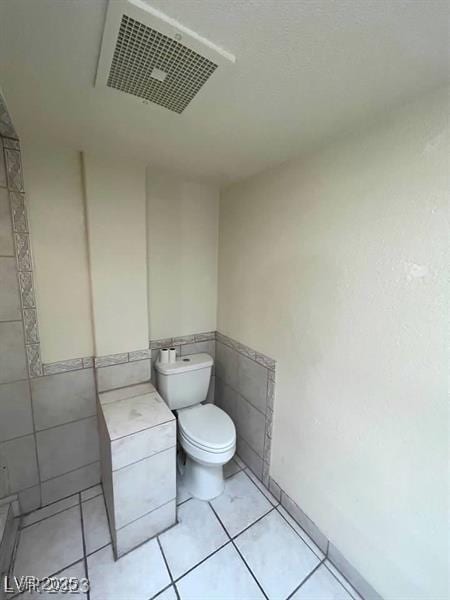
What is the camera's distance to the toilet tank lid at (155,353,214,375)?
169cm

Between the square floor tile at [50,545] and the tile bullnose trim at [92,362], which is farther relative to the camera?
the tile bullnose trim at [92,362]

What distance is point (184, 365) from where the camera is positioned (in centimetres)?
175

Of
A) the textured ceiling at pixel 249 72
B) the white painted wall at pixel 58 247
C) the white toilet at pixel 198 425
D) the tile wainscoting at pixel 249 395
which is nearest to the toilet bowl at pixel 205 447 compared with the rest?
the white toilet at pixel 198 425

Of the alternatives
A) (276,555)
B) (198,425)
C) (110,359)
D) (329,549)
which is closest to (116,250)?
(110,359)

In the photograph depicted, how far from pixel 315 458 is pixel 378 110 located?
1.60 meters

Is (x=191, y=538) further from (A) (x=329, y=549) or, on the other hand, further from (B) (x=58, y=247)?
(B) (x=58, y=247)

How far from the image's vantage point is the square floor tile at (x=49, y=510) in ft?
4.70

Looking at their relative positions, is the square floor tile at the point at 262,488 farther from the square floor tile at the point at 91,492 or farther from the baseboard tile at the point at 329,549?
the square floor tile at the point at 91,492

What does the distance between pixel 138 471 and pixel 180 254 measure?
134cm

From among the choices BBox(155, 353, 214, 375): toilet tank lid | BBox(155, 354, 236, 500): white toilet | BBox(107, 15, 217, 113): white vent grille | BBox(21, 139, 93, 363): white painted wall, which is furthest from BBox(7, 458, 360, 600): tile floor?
BBox(107, 15, 217, 113): white vent grille

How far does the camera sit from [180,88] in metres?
0.86

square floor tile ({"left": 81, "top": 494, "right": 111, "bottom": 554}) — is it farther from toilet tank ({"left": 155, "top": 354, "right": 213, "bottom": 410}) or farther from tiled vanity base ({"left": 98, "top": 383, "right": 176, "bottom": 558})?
toilet tank ({"left": 155, "top": 354, "right": 213, "bottom": 410})

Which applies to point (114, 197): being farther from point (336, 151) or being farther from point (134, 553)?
point (134, 553)

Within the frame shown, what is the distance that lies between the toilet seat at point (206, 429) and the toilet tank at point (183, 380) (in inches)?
3.0
